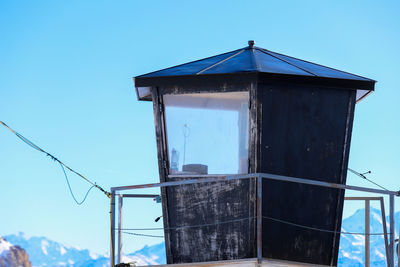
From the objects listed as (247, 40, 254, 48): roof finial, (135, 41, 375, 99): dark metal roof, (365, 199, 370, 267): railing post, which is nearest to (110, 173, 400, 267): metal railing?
(365, 199, 370, 267): railing post

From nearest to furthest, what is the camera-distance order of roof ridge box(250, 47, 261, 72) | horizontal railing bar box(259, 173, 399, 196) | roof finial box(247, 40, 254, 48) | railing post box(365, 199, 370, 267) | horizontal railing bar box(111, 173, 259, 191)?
horizontal railing bar box(259, 173, 399, 196), horizontal railing bar box(111, 173, 259, 191), roof ridge box(250, 47, 261, 72), railing post box(365, 199, 370, 267), roof finial box(247, 40, 254, 48)

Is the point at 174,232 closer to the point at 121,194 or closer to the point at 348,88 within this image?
the point at 121,194

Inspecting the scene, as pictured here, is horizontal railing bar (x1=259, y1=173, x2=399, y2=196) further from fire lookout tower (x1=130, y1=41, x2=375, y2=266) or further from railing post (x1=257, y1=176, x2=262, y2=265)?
fire lookout tower (x1=130, y1=41, x2=375, y2=266)

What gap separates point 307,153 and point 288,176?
0.51m

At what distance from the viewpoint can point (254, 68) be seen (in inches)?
483

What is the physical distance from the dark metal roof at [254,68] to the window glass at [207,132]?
396mm

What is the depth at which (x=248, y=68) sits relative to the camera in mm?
12312

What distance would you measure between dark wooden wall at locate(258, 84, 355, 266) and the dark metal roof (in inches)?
9.7

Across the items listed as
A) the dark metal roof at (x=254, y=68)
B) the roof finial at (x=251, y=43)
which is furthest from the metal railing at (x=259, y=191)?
the roof finial at (x=251, y=43)

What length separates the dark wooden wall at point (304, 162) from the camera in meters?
12.1

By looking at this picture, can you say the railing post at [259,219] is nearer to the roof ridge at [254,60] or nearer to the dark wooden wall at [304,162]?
the dark wooden wall at [304,162]

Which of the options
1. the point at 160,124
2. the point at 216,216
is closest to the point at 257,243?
the point at 216,216

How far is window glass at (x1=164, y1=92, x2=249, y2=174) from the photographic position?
12297 millimetres

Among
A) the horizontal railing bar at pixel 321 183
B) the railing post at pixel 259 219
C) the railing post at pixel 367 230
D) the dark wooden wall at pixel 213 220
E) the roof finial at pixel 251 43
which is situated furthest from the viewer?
the roof finial at pixel 251 43
